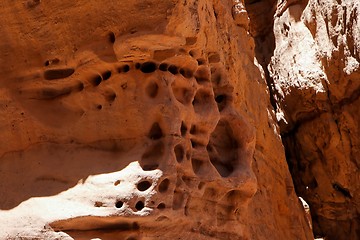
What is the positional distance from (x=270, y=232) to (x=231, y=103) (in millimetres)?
1591

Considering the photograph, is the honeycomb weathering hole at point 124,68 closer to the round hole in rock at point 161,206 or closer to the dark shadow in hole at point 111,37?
the dark shadow in hole at point 111,37

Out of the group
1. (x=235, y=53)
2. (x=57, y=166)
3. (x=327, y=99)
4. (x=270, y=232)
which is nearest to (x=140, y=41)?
(x=57, y=166)

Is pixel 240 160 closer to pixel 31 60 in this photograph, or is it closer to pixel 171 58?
pixel 171 58

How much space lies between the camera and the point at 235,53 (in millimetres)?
4672

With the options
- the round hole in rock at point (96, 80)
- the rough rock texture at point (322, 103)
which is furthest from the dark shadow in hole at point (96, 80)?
the rough rock texture at point (322, 103)

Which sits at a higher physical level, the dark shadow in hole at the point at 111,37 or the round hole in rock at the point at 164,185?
the dark shadow in hole at the point at 111,37

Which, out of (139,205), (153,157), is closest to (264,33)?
(153,157)

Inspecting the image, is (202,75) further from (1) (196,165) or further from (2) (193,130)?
(1) (196,165)

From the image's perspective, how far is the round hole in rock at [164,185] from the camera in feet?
10.3

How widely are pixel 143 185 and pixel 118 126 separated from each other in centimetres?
40

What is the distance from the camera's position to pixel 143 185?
123 inches

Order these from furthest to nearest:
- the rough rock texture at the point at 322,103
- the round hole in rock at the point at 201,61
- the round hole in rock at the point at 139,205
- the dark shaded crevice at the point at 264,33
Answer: the dark shaded crevice at the point at 264,33, the rough rock texture at the point at 322,103, the round hole in rock at the point at 201,61, the round hole in rock at the point at 139,205

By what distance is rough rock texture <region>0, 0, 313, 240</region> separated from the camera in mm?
3135

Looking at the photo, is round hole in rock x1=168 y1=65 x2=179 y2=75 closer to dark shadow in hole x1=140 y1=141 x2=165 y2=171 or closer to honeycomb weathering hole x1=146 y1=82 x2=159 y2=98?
honeycomb weathering hole x1=146 y1=82 x2=159 y2=98
